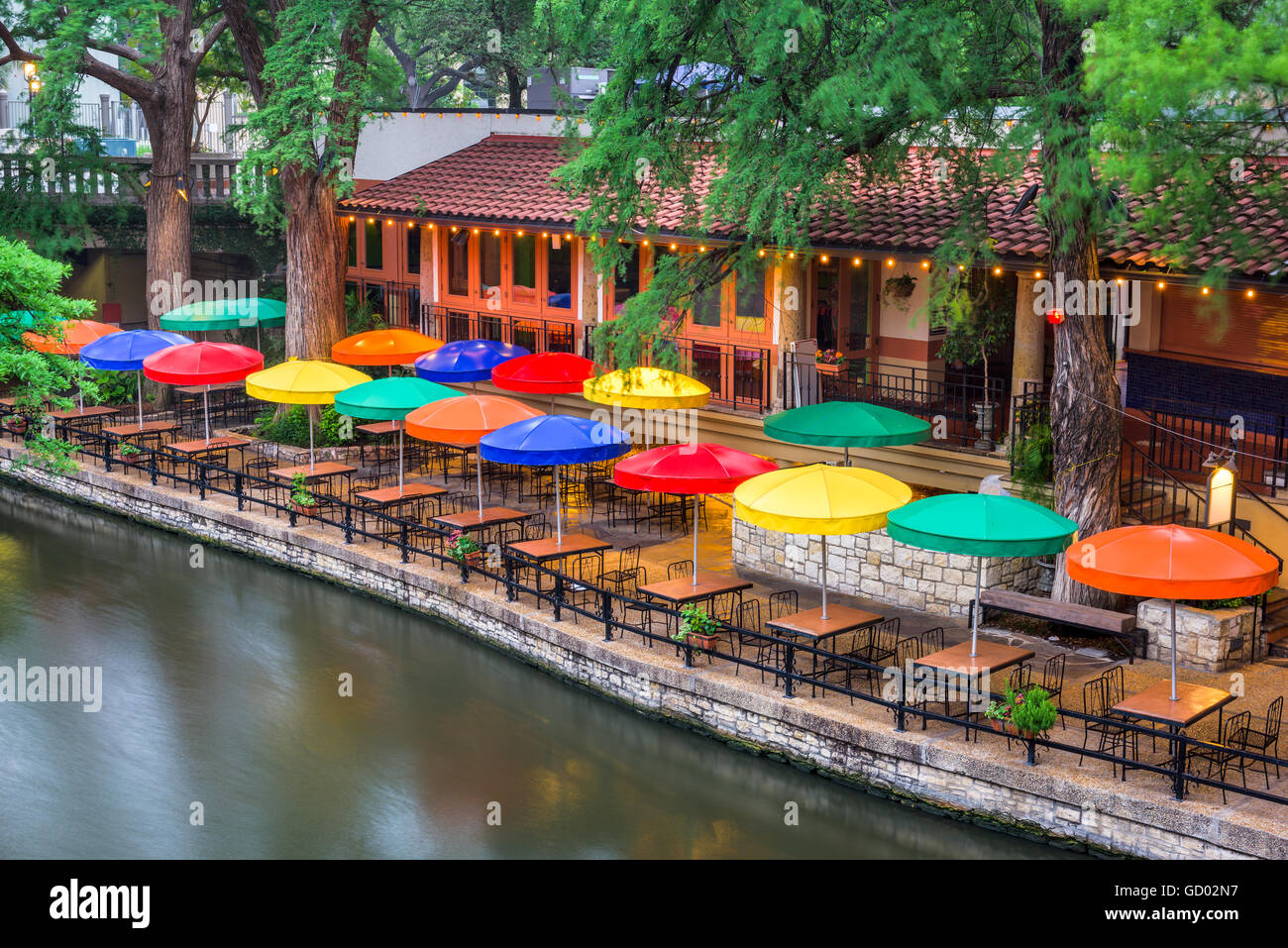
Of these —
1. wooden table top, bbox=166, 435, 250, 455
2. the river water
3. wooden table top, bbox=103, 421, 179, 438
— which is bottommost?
the river water

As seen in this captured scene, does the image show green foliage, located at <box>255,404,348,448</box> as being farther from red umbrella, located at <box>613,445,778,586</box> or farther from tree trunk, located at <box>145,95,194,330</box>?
red umbrella, located at <box>613,445,778,586</box>

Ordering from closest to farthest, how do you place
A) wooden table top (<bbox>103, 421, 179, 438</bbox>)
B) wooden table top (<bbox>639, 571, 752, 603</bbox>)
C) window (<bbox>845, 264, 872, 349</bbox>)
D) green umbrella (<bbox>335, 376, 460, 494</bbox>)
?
wooden table top (<bbox>639, 571, 752, 603</bbox>) < green umbrella (<bbox>335, 376, 460, 494</bbox>) < window (<bbox>845, 264, 872, 349</bbox>) < wooden table top (<bbox>103, 421, 179, 438</bbox>)

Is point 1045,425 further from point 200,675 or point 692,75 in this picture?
point 200,675

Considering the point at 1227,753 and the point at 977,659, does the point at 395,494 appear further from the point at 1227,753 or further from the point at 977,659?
the point at 1227,753

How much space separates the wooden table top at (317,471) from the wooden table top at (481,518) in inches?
117

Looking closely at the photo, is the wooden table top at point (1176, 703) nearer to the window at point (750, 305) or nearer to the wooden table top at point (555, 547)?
the wooden table top at point (555, 547)

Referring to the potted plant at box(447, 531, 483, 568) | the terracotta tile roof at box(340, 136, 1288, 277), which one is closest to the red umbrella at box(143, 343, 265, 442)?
the terracotta tile roof at box(340, 136, 1288, 277)

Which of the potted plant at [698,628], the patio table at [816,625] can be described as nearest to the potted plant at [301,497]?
the potted plant at [698,628]

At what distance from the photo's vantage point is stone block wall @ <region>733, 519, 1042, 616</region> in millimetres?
16969

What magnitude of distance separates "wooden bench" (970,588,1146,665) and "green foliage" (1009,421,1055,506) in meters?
1.56

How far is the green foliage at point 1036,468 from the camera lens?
17234mm

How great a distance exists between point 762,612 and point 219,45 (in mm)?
20124

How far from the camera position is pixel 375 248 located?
2984cm

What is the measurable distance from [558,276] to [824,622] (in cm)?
1148
